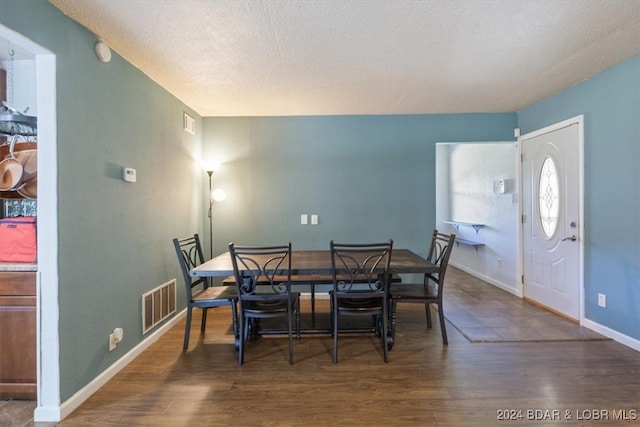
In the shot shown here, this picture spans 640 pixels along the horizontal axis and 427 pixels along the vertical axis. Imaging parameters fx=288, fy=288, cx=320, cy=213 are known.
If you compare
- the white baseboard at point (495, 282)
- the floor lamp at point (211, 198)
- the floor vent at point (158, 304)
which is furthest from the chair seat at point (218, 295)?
the white baseboard at point (495, 282)

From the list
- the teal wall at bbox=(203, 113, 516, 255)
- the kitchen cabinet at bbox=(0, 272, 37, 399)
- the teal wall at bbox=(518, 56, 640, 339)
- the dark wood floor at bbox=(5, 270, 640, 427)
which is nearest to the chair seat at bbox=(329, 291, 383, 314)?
the dark wood floor at bbox=(5, 270, 640, 427)

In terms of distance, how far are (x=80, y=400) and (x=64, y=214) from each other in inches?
47.5

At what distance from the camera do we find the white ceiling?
1.79 m

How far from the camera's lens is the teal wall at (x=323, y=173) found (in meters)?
3.83

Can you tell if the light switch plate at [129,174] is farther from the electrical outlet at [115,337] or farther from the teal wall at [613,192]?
the teal wall at [613,192]

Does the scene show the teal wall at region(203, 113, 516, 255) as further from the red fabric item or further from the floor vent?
the red fabric item

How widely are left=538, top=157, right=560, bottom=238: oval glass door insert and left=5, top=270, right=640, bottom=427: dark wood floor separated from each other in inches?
51.2

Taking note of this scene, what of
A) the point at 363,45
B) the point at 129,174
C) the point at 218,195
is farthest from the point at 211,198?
the point at 363,45

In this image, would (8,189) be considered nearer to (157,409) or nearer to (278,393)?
(157,409)

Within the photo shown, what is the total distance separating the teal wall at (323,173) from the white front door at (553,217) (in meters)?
0.78

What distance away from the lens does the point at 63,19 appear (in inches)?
70.7

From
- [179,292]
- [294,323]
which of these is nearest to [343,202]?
[294,323]

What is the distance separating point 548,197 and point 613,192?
0.75 m

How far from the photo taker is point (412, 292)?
2662mm
